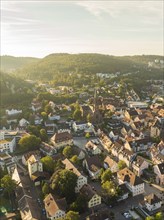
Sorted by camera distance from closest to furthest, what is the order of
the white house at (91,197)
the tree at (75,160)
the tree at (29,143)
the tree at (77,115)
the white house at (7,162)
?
the white house at (91,197)
the white house at (7,162)
the tree at (75,160)
the tree at (29,143)
the tree at (77,115)

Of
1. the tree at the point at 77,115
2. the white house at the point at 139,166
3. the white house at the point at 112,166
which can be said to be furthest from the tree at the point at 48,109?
the white house at the point at 139,166

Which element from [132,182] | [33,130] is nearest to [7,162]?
[33,130]

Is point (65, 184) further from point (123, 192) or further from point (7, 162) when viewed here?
point (7, 162)

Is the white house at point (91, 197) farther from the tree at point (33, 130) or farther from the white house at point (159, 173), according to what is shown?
the tree at point (33, 130)

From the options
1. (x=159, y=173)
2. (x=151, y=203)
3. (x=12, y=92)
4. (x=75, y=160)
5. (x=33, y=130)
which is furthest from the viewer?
(x=12, y=92)

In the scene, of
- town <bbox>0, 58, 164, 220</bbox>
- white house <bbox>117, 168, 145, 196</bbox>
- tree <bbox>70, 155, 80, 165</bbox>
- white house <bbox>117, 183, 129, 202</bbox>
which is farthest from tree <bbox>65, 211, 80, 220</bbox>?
tree <bbox>70, 155, 80, 165</bbox>

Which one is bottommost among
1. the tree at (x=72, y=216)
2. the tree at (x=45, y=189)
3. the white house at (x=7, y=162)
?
the tree at (x=72, y=216)

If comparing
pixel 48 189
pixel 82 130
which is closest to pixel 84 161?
pixel 48 189
